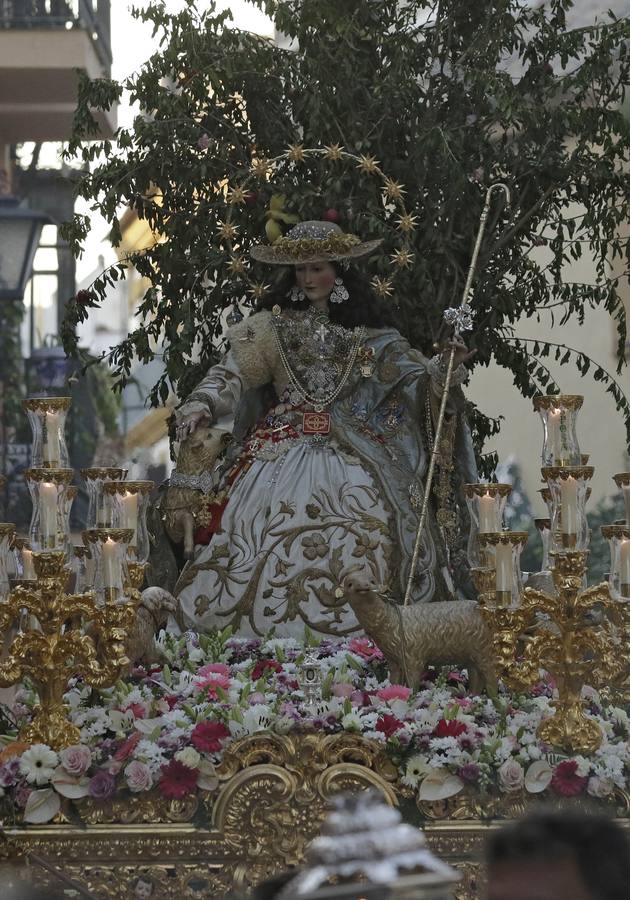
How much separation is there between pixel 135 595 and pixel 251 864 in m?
1.02

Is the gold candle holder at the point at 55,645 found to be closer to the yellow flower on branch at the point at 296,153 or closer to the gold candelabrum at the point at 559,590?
the gold candelabrum at the point at 559,590

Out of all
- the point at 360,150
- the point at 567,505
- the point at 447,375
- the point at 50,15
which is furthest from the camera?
the point at 50,15

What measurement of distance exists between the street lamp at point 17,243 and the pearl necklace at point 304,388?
82.3 inches

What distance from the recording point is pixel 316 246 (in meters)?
9.01

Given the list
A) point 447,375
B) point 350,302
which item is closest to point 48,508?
point 447,375

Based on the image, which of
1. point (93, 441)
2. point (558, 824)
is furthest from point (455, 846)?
Result: point (93, 441)

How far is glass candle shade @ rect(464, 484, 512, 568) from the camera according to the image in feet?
22.0

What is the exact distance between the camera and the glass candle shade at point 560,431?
6.64 meters

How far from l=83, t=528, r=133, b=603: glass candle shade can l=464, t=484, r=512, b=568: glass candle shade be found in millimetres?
1201

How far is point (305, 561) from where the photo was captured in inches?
333

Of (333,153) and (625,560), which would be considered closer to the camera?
(625,560)

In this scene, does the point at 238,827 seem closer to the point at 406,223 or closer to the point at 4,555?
the point at 4,555

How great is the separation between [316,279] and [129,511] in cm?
254

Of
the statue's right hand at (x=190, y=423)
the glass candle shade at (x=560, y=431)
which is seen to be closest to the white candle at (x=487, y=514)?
the glass candle shade at (x=560, y=431)
